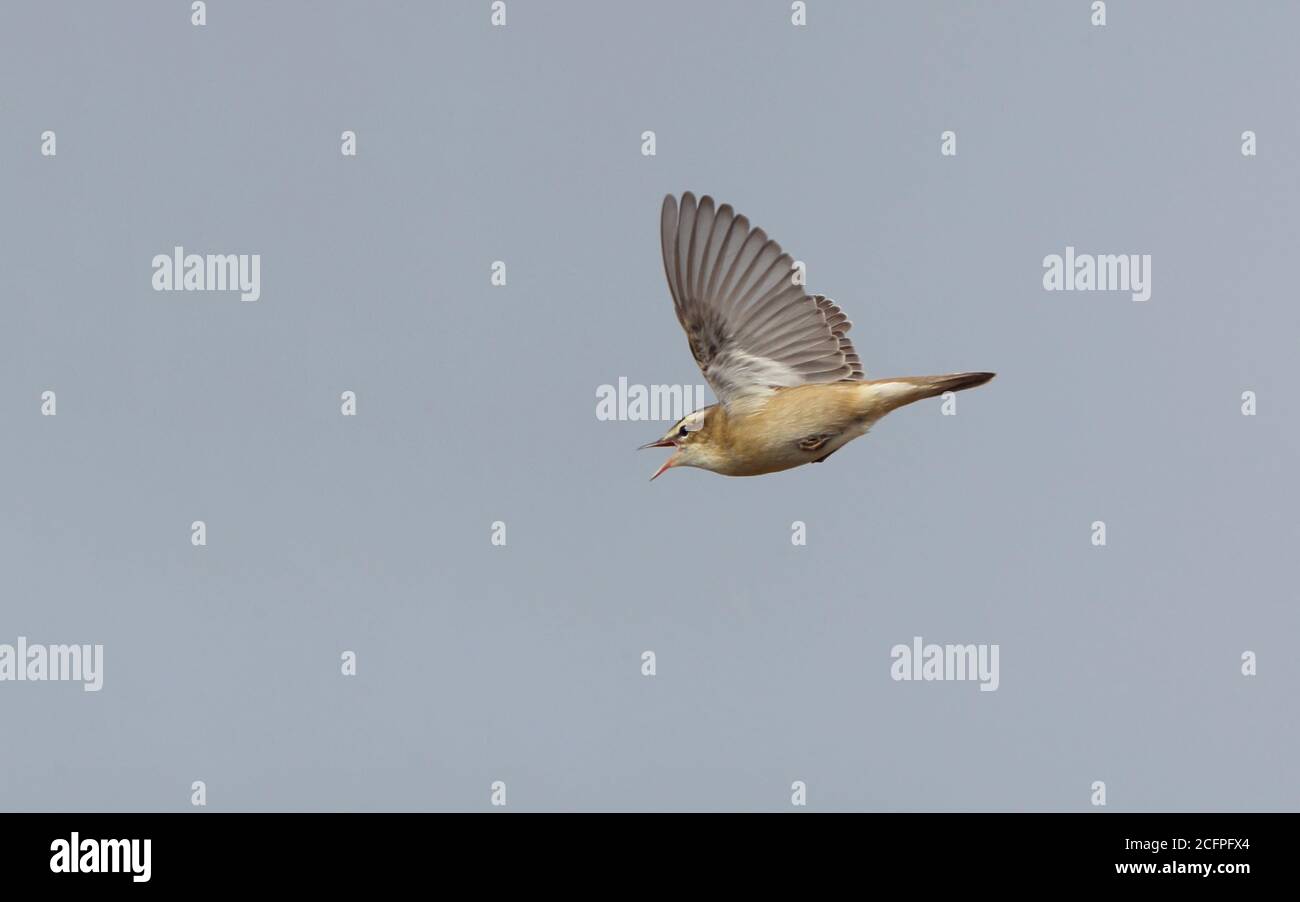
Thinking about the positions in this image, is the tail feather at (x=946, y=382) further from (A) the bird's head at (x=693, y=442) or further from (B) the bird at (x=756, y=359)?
(A) the bird's head at (x=693, y=442)

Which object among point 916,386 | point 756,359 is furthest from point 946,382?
point 756,359

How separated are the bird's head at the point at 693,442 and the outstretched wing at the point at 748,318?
0.77ft

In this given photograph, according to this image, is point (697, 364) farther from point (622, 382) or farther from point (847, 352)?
point (622, 382)

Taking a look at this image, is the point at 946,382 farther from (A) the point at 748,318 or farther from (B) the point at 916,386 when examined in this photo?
(A) the point at 748,318

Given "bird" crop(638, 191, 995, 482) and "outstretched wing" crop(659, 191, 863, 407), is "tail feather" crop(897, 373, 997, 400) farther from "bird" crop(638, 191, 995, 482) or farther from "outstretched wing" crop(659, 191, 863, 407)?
"outstretched wing" crop(659, 191, 863, 407)

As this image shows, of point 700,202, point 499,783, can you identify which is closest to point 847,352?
point 700,202

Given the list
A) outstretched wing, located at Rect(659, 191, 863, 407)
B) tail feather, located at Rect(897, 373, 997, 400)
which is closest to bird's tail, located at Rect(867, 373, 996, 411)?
tail feather, located at Rect(897, 373, 997, 400)

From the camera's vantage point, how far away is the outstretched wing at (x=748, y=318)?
11.4 metres

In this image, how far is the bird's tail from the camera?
10.9 m

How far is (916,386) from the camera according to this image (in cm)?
1107

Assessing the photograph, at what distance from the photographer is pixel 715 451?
37.6 ft

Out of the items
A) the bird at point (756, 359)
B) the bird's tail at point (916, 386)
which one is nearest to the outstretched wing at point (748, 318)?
the bird at point (756, 359)

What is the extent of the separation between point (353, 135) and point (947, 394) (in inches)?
388

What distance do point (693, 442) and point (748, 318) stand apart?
893 mm
